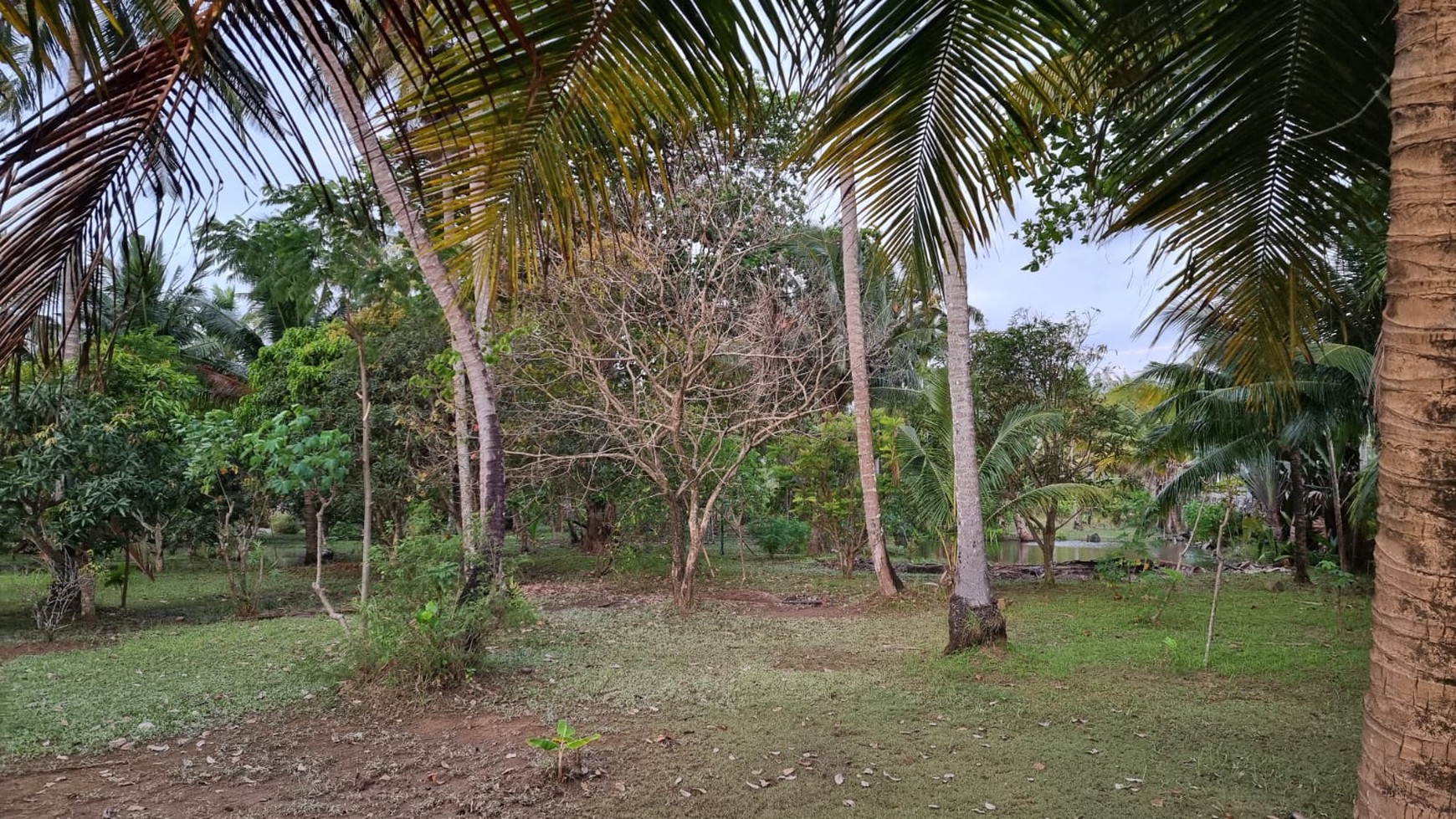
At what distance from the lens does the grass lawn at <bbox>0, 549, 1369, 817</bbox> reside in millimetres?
4223

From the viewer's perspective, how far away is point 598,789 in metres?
4.29

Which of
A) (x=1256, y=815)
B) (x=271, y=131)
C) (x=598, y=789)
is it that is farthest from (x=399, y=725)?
(x=271, y=131)

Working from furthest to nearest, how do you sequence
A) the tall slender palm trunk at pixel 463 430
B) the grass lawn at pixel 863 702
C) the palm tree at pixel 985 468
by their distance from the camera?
the palm tree at pixel 985 468, the tall slender palm trunk at pixel 463 430, the grass lawn at pixel 863 702

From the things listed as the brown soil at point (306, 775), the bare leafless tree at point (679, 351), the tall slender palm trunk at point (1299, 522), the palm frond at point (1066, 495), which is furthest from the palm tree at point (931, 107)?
the tall slender palm trunk at point (1299, 522)

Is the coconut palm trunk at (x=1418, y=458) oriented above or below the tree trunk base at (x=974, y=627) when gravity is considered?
above

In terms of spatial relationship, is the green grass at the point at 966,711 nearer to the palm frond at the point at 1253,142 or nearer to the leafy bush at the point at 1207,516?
the palm frond at the point at 1253,142

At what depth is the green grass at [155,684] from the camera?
5285 millimetres

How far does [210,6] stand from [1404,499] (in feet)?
6.87

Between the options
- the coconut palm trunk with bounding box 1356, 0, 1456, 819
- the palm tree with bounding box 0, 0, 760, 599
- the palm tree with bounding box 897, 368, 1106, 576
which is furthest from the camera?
the palm tree with bounding box 897, 368, 1106, 576

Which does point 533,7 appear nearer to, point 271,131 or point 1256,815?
point 271,131

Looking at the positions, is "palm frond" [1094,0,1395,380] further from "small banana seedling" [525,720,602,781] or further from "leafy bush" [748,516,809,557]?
"leafy bush" [748,516,809,557]

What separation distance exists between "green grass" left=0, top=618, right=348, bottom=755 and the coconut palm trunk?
20.0ft

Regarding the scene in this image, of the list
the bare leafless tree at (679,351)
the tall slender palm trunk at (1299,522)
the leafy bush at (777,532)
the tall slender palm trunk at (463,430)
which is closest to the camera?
the bare leafless tree at (679,351)

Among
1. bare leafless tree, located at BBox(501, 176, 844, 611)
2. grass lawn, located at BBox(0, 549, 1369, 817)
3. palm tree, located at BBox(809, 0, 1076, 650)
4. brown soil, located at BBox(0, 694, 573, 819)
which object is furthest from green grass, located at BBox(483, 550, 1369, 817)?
palm tree, located at BBox(809, 0, 1076, 650)
